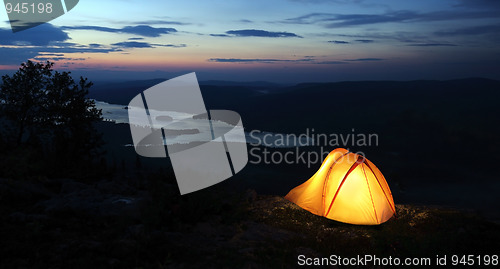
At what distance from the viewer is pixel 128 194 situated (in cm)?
1080

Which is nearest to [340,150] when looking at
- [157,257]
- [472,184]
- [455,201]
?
[157,257]

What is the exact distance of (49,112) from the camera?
49.0ft

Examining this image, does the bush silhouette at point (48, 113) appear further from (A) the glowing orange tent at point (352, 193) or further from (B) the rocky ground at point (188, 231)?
(A) the glowing orange tent at point (352, 193)

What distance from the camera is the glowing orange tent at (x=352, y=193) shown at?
9578 mm

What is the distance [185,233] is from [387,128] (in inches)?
1939

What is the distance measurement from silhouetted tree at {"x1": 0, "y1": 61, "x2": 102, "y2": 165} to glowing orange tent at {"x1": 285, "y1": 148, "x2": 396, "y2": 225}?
10864 mm

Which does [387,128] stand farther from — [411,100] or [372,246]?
[372,246]

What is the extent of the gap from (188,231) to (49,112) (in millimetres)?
10915

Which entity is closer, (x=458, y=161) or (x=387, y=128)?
(x=458, y=161)

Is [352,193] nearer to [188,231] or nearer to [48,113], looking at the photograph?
[188,231]

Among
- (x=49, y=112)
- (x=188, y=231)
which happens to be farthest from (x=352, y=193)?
(x=49, y=112)

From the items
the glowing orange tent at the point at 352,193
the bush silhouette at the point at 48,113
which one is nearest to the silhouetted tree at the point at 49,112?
the bush silhouette at the point at 48,113

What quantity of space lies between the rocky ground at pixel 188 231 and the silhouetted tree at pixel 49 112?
3.99 m

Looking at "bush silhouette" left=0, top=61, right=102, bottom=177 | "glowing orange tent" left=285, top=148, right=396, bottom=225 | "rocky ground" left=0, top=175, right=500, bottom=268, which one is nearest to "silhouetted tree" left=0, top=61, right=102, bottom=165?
"bush silhouette" left=0, top=61, right=102, bottom=177
